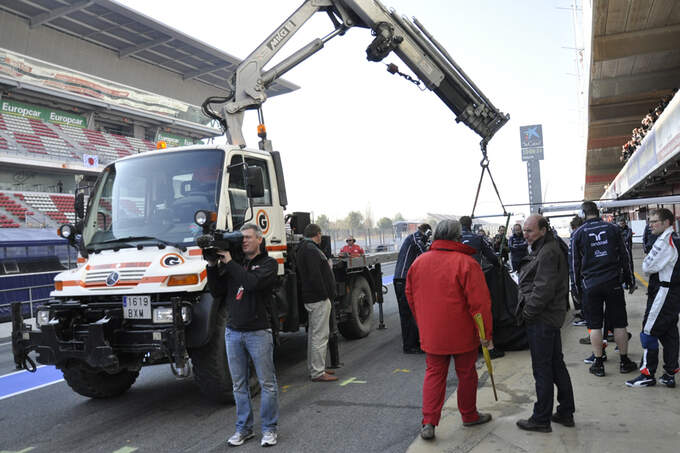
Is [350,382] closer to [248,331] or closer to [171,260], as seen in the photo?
[248,331]

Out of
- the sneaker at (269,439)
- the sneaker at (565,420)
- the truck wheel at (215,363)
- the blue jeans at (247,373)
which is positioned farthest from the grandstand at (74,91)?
the sneaker at (565,420)

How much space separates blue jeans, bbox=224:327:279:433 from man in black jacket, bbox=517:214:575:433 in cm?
205

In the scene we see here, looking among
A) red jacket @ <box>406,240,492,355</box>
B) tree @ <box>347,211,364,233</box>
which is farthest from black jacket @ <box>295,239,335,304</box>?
tree @ <box>347,211,364,233</box>

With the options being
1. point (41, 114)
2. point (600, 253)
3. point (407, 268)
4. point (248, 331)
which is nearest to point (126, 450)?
point (248, 331)

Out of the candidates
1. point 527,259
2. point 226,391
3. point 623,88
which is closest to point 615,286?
point 527,259

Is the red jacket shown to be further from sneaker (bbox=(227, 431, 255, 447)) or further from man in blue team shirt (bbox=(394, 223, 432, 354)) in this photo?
man in blue team shirt (bbox=(394, 223, 432, 354))

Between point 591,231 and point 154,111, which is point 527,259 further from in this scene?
point 154,111

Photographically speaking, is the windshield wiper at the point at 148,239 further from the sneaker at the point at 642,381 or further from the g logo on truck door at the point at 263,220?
the sneaker at the point at 642,381

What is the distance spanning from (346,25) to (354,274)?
407 cm

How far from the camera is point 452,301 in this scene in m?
4.20

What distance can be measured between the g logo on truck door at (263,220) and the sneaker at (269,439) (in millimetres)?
2498

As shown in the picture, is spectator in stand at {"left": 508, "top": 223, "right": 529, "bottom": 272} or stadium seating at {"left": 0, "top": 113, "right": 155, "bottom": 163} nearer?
spectator in stand at {"left": 508, "top": 223, "right": 529, "bottom": 272}

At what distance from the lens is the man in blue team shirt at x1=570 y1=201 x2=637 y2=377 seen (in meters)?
5.70

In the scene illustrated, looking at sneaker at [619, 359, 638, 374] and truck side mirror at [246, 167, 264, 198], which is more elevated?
truck side mirror at [246, 167, 264, 198]
